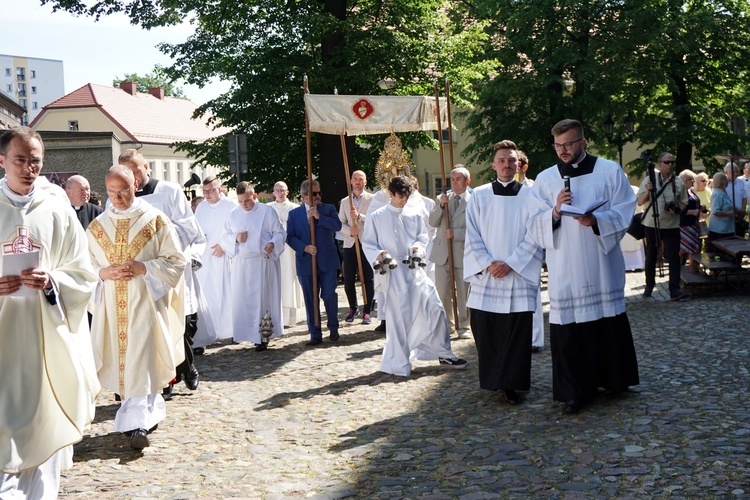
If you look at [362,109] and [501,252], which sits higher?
[362,109]

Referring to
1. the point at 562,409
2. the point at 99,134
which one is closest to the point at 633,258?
the point at 99,134

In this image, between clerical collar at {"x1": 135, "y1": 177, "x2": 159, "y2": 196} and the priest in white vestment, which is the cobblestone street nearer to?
the priest in white vestment

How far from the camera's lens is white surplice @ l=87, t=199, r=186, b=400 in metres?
7.58

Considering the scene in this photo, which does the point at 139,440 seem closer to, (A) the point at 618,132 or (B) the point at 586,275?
(B) the point at 586,275

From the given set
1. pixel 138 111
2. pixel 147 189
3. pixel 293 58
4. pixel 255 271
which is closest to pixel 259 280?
pixel 255 271

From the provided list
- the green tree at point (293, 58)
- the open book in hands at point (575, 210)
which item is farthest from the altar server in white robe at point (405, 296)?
the green tree at point (293, 58)

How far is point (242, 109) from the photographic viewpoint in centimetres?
2598

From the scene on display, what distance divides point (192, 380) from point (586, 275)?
12.8ft

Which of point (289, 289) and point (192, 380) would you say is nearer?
point (192, 380)

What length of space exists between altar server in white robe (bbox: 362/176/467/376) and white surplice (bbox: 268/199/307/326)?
3860 millimetres

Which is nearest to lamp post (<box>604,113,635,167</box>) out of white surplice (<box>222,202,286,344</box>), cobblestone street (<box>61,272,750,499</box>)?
white surplice (<box>222,202,286,344</box>)

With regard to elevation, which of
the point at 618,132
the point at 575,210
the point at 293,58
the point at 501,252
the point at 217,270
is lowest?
the point at 217,270

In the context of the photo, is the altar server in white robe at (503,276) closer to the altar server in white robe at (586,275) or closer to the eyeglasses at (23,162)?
the altar server in white robe at (586,275)

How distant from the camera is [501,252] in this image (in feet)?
28.2
